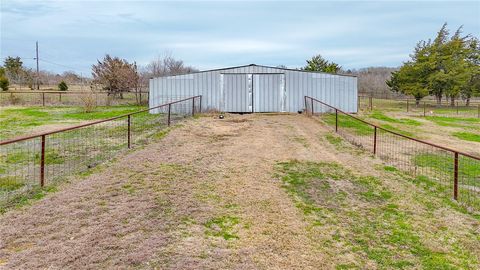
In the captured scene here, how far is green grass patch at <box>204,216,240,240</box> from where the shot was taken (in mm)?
4306

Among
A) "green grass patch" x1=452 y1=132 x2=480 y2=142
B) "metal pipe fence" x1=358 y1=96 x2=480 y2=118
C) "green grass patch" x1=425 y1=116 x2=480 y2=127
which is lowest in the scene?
"green grass patch" x1=452 y1=132 x2=480 y2=142

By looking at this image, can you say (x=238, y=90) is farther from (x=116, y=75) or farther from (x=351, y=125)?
(x=116, y=75)

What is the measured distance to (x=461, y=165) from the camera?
9539mm

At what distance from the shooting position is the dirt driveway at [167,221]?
3.66 meters

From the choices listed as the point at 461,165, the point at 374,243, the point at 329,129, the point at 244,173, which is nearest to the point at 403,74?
the point at 329,129

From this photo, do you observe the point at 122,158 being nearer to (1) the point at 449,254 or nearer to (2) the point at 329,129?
(1) the point at 449,254

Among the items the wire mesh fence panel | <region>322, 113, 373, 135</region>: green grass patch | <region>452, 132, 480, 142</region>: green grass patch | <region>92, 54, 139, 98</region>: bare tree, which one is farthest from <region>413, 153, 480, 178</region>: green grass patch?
<region>92, 54, 139, 98</region>: bare tree

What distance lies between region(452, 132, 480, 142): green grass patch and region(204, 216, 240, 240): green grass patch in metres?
12.5

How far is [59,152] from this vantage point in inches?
360

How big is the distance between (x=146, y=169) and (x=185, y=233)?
3211 mm

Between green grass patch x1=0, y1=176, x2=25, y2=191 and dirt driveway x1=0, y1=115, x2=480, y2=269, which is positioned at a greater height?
green grass patch x1=0, y1=176, x2=25, y2=191

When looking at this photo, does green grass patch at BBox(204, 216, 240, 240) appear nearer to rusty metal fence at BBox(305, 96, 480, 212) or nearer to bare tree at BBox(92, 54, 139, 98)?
rusty metal fence at BBox(305, 96, 480, 212)

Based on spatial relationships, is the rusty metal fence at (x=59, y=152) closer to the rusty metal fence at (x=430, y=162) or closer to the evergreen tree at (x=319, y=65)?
the rusty metal fence at (x=430, y=162)

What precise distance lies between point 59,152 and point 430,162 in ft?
29.1
